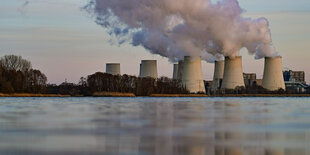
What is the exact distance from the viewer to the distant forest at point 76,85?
210 ft

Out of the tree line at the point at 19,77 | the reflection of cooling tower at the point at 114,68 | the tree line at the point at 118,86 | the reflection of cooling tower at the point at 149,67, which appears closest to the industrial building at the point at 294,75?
the tree line at the point at 118,86

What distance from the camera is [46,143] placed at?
971cm

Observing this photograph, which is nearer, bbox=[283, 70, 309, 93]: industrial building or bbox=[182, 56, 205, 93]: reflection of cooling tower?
bbox=[182, 56, 205, 93]: reflection of cooling tower

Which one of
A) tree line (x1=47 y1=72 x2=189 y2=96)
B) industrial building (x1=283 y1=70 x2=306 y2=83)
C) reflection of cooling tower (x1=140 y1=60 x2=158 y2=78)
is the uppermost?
industrial building (x1=283 y1=70 x2=306 y2=83)

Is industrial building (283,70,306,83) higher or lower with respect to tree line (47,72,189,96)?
higher

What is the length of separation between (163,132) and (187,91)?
6463 centimetres

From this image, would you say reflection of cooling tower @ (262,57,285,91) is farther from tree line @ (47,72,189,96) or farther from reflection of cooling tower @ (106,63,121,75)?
reflection of cooling tower @ (106,63,121,75)

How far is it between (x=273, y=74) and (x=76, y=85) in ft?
120

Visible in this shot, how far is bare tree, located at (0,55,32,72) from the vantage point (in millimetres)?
70812

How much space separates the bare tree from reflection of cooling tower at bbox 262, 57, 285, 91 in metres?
33.1

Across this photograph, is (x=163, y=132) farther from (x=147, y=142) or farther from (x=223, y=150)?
(x=223, y=150)

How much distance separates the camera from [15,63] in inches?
2827

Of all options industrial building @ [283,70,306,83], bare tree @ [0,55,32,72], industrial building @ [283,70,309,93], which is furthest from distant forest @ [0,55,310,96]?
industrial building @ [283,70,306,83]

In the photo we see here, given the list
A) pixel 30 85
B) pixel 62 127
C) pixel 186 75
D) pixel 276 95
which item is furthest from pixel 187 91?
pixel 62 127
